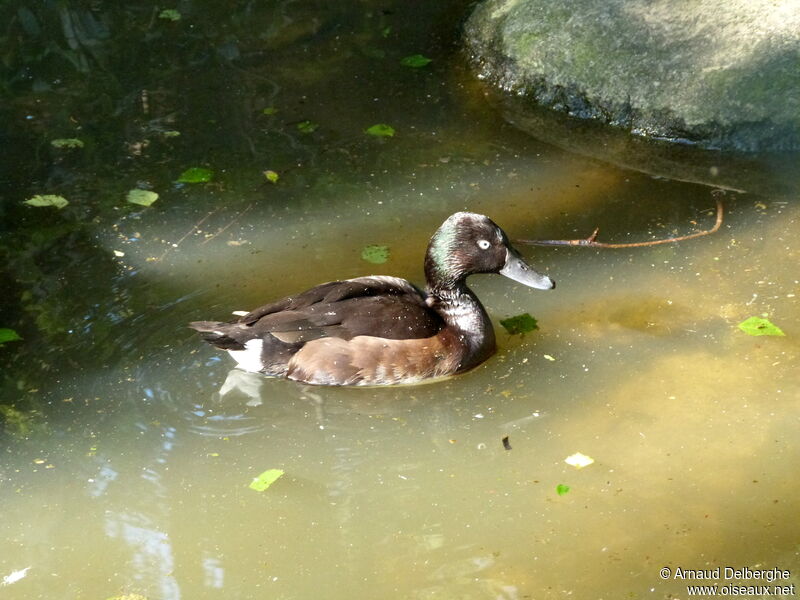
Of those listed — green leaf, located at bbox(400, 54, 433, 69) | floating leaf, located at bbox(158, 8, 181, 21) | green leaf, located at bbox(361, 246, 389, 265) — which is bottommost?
green leaf, located at bbox(361, 246, 389, 265)

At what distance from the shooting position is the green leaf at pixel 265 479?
4.34 m

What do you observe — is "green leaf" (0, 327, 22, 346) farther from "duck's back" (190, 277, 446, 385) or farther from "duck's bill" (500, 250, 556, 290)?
"duck's bill" (500, 250, 556, 290)

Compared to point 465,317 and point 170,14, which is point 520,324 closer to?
point 465,317

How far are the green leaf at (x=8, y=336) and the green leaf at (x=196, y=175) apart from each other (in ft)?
5.92

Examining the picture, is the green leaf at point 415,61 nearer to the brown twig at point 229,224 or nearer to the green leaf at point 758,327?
the brown twig at point 229,224

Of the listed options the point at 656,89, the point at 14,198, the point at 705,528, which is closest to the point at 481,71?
the point at 656,89

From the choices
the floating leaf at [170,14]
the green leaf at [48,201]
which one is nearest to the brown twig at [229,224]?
the green leaf at [48,201]

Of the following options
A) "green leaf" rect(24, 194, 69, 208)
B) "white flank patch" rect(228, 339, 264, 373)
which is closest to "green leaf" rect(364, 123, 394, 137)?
"green leaf" rect(24, 194, 69, 208)

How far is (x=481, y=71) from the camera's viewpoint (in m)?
8.12

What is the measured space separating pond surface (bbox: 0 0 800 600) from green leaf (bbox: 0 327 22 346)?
9 cm

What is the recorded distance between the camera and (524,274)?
525 centimetres

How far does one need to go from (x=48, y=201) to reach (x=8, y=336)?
151cm

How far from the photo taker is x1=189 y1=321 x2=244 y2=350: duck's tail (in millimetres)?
4969

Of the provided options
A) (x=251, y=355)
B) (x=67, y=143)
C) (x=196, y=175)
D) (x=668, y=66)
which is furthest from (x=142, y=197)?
(x=668, y=66)
